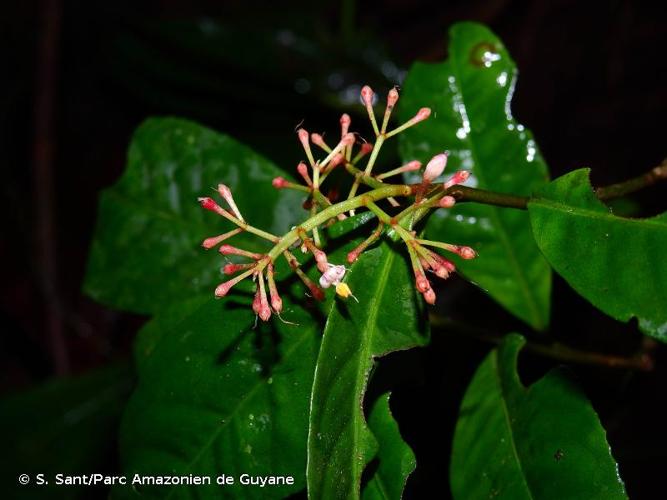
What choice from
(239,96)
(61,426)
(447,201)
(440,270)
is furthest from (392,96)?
(61,426)

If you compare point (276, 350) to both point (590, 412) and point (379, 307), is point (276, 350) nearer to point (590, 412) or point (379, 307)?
point (379, 307)

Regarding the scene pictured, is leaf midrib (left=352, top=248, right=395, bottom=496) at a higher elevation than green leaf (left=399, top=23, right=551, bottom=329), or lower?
lower

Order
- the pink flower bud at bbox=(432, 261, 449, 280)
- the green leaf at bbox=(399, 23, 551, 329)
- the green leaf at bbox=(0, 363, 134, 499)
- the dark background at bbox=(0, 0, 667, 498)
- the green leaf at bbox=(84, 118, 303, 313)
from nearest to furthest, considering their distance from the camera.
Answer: the pink flower bud at bbox=(432, 261, 449, 280), the green leaf at bbox=(399, 23, 551, 329), the green leaf at bbox=(84, 118, 303, 313), the green leaf at bbox=(0, 363, 134, 499), the dark background at bbox=(0, 0, 667, 498)

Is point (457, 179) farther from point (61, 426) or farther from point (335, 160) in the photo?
point (61, 426)

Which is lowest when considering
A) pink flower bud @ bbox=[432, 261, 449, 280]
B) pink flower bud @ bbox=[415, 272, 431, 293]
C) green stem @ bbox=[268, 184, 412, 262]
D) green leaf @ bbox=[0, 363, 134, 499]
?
green leaf @ bbox=[0, 363, 134, 499]

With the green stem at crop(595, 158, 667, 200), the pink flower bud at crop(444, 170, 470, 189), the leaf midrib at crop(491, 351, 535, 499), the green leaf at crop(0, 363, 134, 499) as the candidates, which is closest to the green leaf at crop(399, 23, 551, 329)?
the leaf midrib at crop(491, 351, 535, 499)

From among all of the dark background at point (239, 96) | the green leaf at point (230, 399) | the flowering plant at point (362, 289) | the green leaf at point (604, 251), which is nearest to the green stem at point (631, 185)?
the flowering plant at point (362, 289)

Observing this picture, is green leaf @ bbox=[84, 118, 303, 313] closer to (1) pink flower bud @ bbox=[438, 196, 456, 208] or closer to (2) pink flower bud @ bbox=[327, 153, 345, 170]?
(2) pink flower bud @ bbox=[327, 153, 345, 170]
